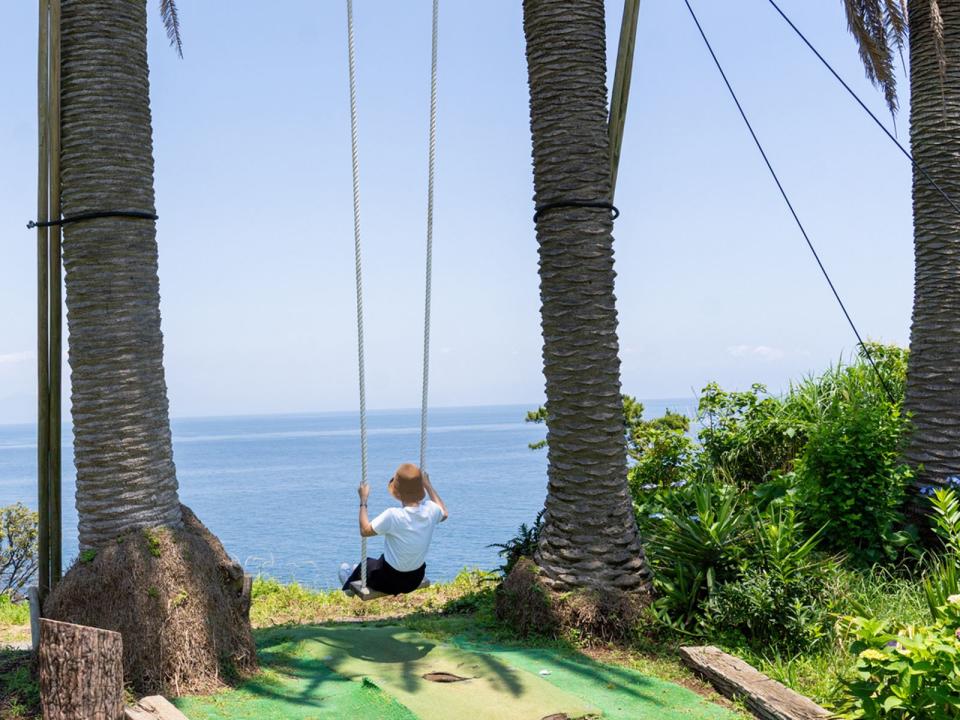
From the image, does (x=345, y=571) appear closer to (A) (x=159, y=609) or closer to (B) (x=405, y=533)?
(B) (x=405, y=533)

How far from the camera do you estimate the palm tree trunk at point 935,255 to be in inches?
395

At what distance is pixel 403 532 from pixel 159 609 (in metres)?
1.67

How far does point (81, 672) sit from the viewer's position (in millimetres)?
5129

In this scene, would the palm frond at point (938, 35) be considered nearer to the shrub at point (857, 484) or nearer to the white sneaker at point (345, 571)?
the shrub at point (857, 484)

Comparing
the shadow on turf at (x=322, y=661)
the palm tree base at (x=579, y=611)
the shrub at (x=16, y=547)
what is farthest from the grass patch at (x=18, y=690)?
the shrub at (x=16, y=547)

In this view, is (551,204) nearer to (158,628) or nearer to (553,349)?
(553,349)

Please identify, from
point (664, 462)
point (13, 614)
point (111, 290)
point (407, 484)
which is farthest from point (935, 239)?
point (13, 614)

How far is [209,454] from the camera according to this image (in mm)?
113938

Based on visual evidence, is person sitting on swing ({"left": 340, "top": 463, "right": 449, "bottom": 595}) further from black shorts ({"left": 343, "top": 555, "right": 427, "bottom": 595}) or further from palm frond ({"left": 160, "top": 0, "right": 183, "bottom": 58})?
palm frond ({"left": 160, "top": 0, "right": 183, "bottom": 58})

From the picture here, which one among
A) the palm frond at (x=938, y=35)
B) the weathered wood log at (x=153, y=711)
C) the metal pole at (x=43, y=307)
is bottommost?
the weathered wood log at (x=153, y=711)

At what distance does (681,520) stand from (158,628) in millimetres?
4077

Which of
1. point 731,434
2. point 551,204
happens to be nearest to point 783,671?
point 551,204

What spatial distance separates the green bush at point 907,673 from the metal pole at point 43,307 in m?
5.02

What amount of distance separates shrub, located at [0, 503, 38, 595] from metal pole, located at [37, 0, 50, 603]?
9681 mm
